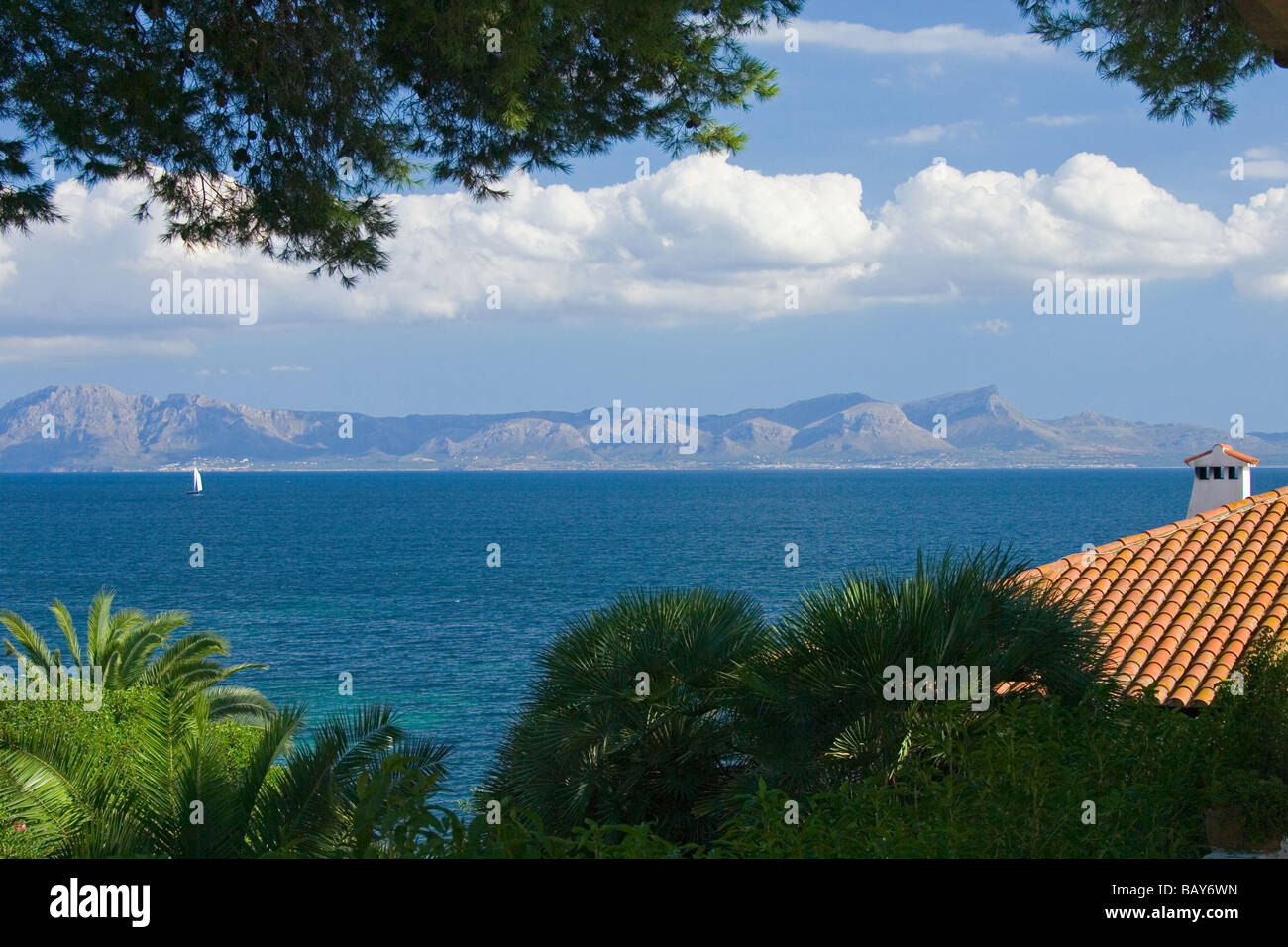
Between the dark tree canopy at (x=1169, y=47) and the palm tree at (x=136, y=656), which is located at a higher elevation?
the dark tree canopy at (x=1169, y=47)

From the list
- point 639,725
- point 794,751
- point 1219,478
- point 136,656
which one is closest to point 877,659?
point 794,751

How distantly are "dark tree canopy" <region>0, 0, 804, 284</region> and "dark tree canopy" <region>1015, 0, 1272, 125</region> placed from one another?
1605 millimetres

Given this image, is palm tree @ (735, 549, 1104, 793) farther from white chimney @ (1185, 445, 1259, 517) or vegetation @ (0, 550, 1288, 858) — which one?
white chimney @ (1185, 445, 1259, 517)

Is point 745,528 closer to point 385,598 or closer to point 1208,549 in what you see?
point 385,598

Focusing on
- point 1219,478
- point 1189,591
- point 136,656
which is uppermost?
point 1219,478

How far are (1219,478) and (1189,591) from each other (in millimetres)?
8884

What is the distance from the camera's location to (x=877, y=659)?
8.19 m

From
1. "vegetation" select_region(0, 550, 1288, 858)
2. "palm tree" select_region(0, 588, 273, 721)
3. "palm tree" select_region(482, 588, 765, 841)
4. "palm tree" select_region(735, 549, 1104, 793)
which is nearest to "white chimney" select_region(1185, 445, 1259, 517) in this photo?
"vegetation" select_region(0, 550, 1288, 858)

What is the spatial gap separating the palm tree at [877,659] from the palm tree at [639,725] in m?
0.69

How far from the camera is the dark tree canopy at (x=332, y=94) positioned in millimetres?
5758

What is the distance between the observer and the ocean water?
47250 millimetres

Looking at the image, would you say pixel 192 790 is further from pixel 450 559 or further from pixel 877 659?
pixel 450 559

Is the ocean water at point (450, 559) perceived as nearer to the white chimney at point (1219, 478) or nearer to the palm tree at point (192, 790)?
the white chimney at point (1219, 478)

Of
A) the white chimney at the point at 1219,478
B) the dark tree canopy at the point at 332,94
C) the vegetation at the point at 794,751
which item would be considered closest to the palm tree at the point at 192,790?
the vegetation at the point at 794,751
